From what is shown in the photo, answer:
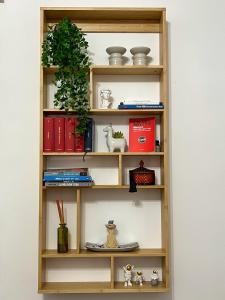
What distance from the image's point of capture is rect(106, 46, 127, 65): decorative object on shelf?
2359 millimetres

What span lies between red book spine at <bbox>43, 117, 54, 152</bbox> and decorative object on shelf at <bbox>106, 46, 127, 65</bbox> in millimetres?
526

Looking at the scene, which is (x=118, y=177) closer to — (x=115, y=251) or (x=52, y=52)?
(x=115, y=251)

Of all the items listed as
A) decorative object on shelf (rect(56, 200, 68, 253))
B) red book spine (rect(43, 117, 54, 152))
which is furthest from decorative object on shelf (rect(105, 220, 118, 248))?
red book spine (rect(43, 117, 54, 152))

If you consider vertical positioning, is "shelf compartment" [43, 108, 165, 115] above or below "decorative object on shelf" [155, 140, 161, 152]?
above

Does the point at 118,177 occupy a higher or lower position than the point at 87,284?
higher

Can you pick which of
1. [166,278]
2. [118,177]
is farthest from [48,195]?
[166,278]

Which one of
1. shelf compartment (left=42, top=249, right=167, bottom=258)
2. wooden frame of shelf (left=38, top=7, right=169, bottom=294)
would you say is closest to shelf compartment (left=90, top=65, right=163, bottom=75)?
wooden frame of shelf (left=38, top=7, right=169, bottom=294)

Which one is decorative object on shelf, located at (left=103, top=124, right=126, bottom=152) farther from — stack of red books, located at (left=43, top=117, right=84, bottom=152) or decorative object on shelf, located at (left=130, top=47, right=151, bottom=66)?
decorative object on shelf, located at (left=130, top=47, right=151, bottom=66)

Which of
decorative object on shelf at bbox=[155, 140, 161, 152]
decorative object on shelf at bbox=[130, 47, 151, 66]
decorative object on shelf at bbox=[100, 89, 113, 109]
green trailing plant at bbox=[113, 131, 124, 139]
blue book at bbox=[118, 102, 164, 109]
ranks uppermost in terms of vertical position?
decorative object on shelf at bbox=[130, 47, 151, 66]

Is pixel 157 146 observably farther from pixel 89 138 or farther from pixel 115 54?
pixel 115 54

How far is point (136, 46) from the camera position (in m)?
2.51

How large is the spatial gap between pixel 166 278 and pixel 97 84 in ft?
4.17

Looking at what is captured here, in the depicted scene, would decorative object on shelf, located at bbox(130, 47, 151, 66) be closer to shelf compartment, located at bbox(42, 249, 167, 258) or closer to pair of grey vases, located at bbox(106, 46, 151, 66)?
pair of grey vases, located at bbox(106, 46, 151, 66)

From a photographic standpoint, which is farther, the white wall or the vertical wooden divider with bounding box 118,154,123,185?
the white wall
